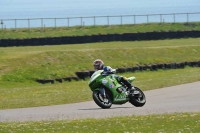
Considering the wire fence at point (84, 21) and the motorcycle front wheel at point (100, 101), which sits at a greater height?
the motorcycle front wheel at point (100, 101)

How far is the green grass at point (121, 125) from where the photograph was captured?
1369 cm

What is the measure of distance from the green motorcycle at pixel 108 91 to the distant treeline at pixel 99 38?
34.4 metres

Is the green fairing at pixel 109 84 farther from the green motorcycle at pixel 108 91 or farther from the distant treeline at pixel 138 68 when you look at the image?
the distant treeline at pixel 138 68

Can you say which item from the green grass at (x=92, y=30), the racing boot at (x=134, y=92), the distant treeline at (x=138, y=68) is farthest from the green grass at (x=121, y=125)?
the green grass at (x=92, y=30)

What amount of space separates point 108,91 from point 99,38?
3746 centimetres

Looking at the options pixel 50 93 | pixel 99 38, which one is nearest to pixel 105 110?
pixel 50 93

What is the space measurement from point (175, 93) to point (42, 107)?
523cm

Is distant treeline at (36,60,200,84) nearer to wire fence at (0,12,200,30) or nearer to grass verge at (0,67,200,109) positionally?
grass verge at (0,67,200,109)

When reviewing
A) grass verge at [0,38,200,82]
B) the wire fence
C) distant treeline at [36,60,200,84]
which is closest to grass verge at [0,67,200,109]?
distant treeline at [36,60,200,84]

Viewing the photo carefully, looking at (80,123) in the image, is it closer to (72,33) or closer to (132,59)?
(132,59)

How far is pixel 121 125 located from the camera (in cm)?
1443

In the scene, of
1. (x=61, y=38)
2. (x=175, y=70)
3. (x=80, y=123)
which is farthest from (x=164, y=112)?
(x=61, y=38)

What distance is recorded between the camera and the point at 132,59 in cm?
3941

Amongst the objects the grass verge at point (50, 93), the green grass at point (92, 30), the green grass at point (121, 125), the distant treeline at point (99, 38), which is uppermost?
the green grass at point (121, 125)
